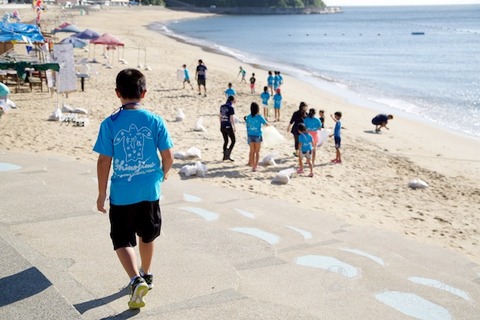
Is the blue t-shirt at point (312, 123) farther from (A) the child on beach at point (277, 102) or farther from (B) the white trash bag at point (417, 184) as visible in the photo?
(A) the child on beach at point (277, 102)

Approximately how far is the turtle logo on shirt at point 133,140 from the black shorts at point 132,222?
13.0 inches

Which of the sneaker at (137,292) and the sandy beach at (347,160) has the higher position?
the sneaker at (137,292)

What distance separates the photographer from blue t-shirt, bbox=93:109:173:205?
3668 mm

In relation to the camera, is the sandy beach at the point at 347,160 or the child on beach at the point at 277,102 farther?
the child on beach at the point at 277,102

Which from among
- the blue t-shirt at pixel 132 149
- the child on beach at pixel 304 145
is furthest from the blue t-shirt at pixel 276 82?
the blue t-shirt at pixel 132 149

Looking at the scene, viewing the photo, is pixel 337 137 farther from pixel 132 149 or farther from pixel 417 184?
pixel 132 149

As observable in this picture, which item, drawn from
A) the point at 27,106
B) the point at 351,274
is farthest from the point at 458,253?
the point at 27,106

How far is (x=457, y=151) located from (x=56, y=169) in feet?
34.9

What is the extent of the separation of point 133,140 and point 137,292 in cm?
103

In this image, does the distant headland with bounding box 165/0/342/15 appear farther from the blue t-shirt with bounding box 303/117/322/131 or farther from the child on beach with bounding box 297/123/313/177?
the child on beach with bounding box 297/123/313/177

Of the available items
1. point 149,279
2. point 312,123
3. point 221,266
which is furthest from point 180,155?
point 149,279

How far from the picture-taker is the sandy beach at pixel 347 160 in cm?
870

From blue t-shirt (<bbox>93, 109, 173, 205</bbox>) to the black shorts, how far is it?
5 cm

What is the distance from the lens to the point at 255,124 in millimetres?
10258
